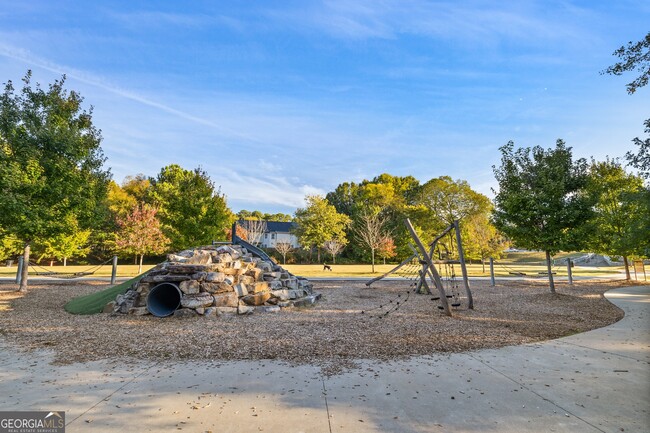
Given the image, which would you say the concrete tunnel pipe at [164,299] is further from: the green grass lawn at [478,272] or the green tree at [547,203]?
the green grass lawn at [478,272]

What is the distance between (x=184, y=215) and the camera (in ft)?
61.8

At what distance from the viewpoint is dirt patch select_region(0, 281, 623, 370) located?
5578 millimetres

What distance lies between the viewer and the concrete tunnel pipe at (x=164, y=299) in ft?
28.7

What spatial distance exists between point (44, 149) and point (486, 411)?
16026 millimetres

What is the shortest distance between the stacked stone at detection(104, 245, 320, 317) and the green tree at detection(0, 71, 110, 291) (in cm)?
567

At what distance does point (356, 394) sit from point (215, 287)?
6.29 metres

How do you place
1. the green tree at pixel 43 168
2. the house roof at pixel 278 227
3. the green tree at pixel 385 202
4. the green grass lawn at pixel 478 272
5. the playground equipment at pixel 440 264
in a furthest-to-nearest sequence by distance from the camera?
the house roof at pixel 278 227
the green tree at pixel 385 202
the green grass lawn at pixel 478 272
the green tree at pixel 43 168
the playground equipment at pixel 440 264

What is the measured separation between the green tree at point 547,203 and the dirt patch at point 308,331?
2.50 meters

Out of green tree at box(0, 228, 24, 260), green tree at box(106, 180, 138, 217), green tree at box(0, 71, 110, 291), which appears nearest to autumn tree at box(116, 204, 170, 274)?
green tree at box(106, 180, 138, 217)

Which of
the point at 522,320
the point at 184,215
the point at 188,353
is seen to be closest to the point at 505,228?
the point at 522,320

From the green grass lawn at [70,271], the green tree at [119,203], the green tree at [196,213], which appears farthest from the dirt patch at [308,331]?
the green tree at [119,203]

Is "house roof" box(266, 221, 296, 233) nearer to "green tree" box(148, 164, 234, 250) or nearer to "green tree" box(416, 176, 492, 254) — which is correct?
"green tree" box(416, 176, 492, 254)

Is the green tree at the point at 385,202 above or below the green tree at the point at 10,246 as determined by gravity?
above

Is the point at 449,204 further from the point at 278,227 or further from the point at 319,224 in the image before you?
the point at 278,227
